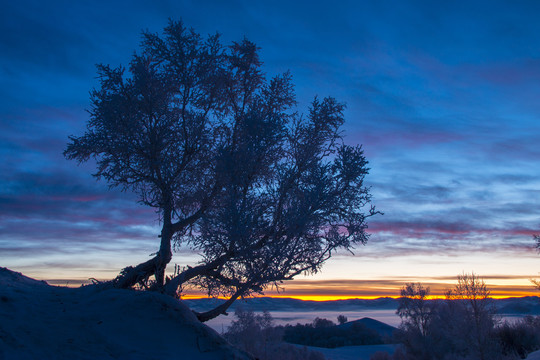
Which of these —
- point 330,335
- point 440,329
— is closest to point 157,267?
point 440,329

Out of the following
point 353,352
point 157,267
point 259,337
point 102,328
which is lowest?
point 353,352

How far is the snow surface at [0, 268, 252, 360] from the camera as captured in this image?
22.9ft

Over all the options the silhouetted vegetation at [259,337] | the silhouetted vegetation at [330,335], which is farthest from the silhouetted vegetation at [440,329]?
the silhouetted vegetation at [330,335]

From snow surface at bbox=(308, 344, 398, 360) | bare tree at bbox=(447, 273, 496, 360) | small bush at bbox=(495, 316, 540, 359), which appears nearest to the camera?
bare tree at bbox=(447, 273, 496, 360)

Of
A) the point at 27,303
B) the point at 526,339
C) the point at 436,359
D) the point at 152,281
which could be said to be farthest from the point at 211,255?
the point at 526,339

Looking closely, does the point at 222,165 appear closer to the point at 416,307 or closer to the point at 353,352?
the point at 416,307

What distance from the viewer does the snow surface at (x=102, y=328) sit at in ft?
22.9

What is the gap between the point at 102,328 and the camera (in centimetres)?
819

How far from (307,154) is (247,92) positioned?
3.36 meters

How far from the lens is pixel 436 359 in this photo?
3756 centimetres

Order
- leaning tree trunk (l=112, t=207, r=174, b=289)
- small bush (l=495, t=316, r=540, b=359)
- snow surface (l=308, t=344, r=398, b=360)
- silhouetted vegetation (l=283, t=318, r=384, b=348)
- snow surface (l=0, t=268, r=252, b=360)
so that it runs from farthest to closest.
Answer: silhouetted vegetation (l=283, t=318, r=384, b=348) < snow surface (l=308, t=344, r=398, b=360) < small bush (l=495, t=316, r=540, b=359) < leaning tree trunk (l=112, t=207, r=174, b=289) < snow surface (l=0, t=268, r=252, b=360)

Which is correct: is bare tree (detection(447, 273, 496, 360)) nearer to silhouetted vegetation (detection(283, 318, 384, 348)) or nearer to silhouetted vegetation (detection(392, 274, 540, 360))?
silhouetted vegetation (detection(392, 274, 540, 360))

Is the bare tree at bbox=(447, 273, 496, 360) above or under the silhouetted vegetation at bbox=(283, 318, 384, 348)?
above

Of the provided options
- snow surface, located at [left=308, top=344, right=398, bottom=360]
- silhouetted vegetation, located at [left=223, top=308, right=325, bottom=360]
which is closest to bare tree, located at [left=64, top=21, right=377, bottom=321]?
silhouetted vegetation, located at [left=223, top=308, right=325, bottom=360]
